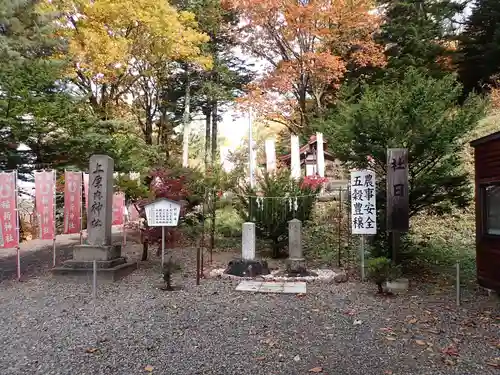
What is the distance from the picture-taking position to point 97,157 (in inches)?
345

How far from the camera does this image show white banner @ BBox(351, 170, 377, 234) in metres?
7.85

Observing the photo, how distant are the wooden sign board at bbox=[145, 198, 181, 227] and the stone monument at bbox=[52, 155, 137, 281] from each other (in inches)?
39.6

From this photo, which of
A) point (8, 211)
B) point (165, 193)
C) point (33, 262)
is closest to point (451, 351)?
point (165, 193)

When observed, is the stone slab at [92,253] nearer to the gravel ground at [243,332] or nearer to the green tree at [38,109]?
the gravel ground at [243,332]

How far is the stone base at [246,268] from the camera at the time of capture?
834cm

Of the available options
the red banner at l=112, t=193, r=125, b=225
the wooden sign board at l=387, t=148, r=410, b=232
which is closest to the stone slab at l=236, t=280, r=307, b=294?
the wooden sign board at l=387, t=148, r=410, b=232

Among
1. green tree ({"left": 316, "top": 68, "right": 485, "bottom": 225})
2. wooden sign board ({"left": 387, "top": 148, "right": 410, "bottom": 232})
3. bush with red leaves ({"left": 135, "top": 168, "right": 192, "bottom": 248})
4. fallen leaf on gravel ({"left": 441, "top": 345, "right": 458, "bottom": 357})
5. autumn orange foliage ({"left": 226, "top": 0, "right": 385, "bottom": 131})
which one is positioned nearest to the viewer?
fallen leaf on gravel ({"left": 441, "top": 345, "right": 458, "bottom": 357})

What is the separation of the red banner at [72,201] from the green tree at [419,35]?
15.3m

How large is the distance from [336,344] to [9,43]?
10.7 meters

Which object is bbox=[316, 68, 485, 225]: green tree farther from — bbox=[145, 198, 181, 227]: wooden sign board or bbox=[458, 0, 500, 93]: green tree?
bbox=[458, 0, 500, 93]: green tree


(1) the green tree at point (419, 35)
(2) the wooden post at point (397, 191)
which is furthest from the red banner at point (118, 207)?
(1) the green tree at point (419, 35)

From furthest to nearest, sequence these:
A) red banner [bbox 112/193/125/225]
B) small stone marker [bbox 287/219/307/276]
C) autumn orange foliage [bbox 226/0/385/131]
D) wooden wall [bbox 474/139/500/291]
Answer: autumn orange foliage [bbox 226/0/385/131], red banner [bbox 112/193/125/225], small stone marker [bbox 287/219/307/276], wooden wall [bbox 474/139/500/291]

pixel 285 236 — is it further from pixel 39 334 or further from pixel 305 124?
pixel 305 124

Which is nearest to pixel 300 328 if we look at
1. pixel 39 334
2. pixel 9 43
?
pixel 39 334
